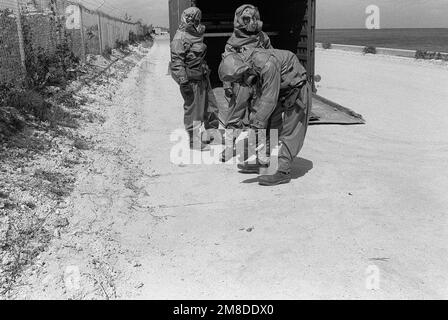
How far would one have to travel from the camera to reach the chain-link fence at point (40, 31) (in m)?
7.67

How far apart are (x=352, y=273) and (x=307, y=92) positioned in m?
2.22

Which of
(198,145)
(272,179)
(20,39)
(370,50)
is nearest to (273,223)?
(272,179)

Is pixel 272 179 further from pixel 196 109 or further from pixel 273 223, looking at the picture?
pixel 196 109

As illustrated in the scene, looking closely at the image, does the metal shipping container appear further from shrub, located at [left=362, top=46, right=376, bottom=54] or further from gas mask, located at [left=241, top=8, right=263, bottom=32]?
shrub, located at [left=362, top=46, right=376, bottom=54]

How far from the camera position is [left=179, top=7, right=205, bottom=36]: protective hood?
20.8 feet

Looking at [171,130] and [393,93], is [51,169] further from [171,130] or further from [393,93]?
[393,93]

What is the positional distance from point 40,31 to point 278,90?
7045 mm

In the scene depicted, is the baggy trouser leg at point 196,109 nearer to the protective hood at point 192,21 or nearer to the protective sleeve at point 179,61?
the protective sleeve at point 179,61

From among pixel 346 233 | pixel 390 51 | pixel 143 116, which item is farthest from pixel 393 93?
pixel 390 51

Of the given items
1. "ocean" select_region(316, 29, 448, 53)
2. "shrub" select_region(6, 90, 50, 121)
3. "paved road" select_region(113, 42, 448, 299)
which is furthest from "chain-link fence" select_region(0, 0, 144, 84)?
"ocean" select_region(316, 29, 448, 53)

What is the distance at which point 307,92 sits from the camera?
4930mm

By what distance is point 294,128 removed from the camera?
5.00 metres

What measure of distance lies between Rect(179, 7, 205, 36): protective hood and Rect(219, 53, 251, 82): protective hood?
6.57 feet

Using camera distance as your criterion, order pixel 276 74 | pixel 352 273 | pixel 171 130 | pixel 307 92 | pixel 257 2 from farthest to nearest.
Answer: pixel 257 2 → pixel 171 130 → pixel 307 92 → pixel 276 74 → pixel 352 273
